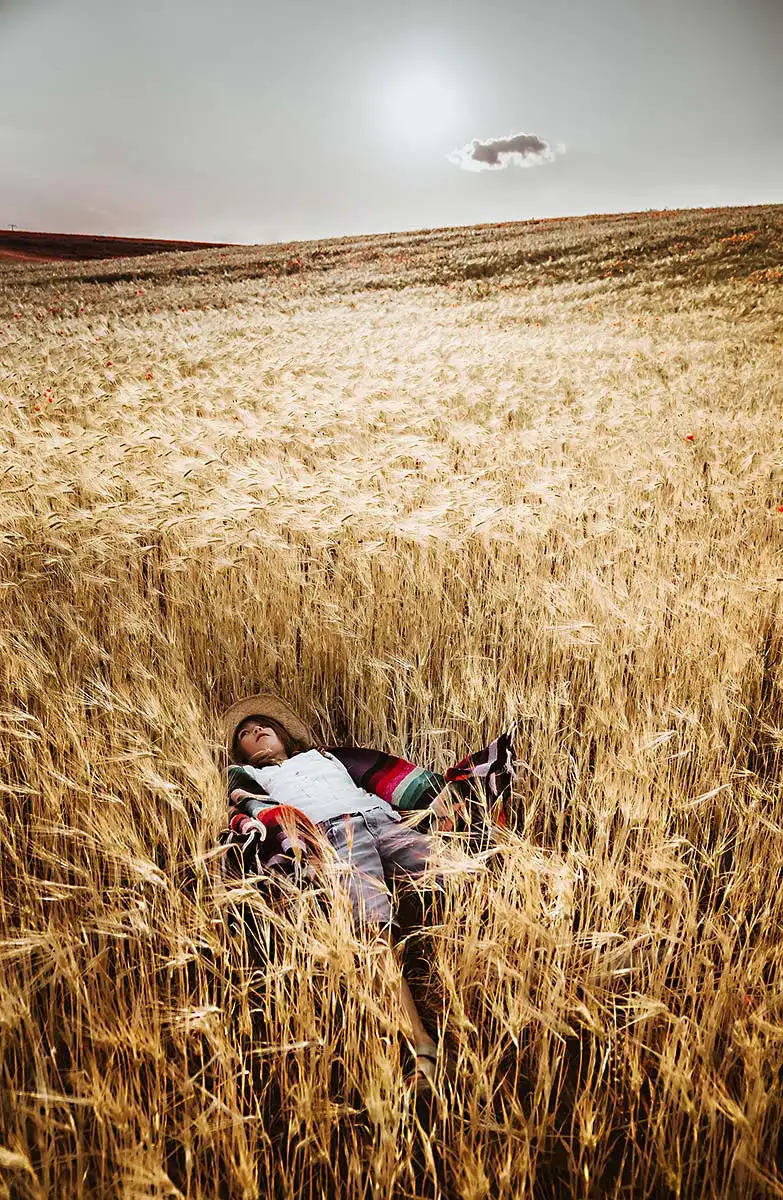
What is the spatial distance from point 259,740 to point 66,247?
5070 centimetres

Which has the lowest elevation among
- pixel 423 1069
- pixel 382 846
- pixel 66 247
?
pixel 382 846

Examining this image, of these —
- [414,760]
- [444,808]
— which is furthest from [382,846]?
[414,760]

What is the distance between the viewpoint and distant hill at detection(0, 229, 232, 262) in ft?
128

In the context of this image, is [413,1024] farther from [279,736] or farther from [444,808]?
[279,736]

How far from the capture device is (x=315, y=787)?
1896 millimetres

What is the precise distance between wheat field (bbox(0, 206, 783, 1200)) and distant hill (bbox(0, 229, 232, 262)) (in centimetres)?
4232

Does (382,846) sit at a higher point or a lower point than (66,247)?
lower

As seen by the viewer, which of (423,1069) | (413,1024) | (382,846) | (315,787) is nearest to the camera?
(423,1069)

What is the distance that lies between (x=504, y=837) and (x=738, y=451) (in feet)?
12.0

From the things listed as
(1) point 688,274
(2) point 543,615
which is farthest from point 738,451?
(1) point 688,274

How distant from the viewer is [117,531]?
301 cm

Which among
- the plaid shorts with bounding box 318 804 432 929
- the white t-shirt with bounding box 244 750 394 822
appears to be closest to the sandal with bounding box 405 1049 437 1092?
the plaid shorts with bounding box 318 804 432 929

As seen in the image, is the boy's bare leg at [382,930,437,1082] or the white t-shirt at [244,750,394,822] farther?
the white t-shirt at [244,750,394,822]

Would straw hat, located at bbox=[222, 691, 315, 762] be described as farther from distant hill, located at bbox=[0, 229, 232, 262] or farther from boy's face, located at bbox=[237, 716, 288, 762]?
distant hill, located at bbox=[0, 229, 232, 262]
